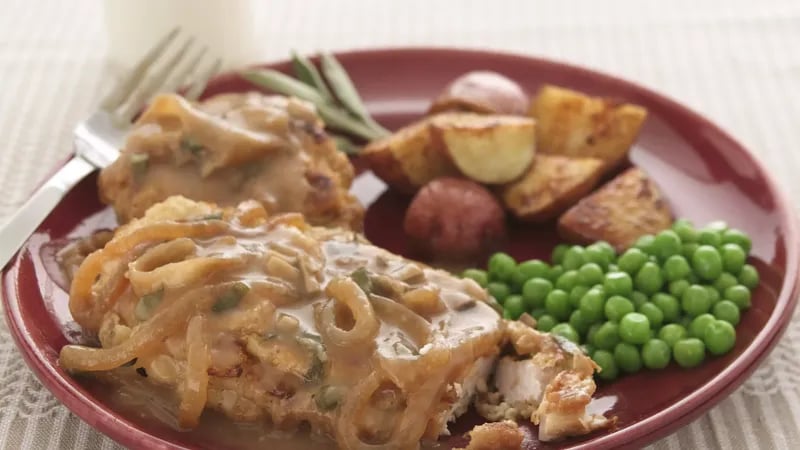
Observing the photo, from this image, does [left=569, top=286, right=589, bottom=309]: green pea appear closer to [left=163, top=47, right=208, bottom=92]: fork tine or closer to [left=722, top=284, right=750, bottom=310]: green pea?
[left=722, top=284, right=750, bottom=310]: green pea

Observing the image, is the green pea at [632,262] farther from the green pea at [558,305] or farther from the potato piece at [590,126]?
the potato piece at [590,126]

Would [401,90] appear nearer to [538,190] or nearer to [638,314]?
[538,190]

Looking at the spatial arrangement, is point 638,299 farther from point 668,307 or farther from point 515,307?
point 515,307

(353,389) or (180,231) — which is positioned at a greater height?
(180,231)

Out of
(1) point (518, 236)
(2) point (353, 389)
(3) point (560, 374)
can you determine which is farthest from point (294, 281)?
(1) point (518, 236)

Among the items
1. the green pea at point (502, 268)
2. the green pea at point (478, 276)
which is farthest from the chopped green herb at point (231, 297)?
the green pea at point (502, 268)

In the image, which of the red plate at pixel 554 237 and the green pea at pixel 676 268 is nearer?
the red plate at pixel 554 237
